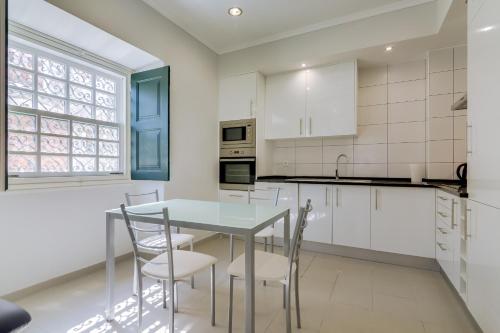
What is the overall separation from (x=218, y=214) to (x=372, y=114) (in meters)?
2.63

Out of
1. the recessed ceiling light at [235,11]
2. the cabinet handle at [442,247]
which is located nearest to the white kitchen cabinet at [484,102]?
the cabinet handle at [442,247]

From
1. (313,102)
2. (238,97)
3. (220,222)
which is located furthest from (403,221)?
(238,97)

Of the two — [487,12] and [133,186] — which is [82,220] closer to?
[133,186]

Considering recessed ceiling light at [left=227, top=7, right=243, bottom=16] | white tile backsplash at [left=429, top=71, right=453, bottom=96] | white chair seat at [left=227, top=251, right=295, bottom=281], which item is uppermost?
recessed ceiling light at [left=227, top=7, right=243, bottom=16]

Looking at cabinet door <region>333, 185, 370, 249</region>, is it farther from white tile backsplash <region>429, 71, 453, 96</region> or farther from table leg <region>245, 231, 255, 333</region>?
table leg <region>245, 231, 255, 333</region>

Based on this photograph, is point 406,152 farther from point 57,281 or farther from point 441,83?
point 57,281

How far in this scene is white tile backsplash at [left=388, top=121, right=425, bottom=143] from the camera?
301 cm

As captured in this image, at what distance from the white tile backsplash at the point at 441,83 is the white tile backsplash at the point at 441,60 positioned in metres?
0.05

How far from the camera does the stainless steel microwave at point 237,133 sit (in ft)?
11.5

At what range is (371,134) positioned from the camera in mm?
3264

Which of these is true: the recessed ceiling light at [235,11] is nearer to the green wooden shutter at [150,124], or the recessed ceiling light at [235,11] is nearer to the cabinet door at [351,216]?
the green wooden shutter at [150,124]

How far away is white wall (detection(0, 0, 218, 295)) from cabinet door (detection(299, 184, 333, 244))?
1.42 meters

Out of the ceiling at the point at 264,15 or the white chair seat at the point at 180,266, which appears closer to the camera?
the white chair seat at the point at 180,266

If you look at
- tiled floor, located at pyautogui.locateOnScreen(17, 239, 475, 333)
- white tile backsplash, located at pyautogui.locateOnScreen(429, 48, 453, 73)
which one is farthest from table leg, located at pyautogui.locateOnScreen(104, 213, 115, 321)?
white tile backsplash, located at pyautogui.locateOnScreen(429, 48, 453, 73)
